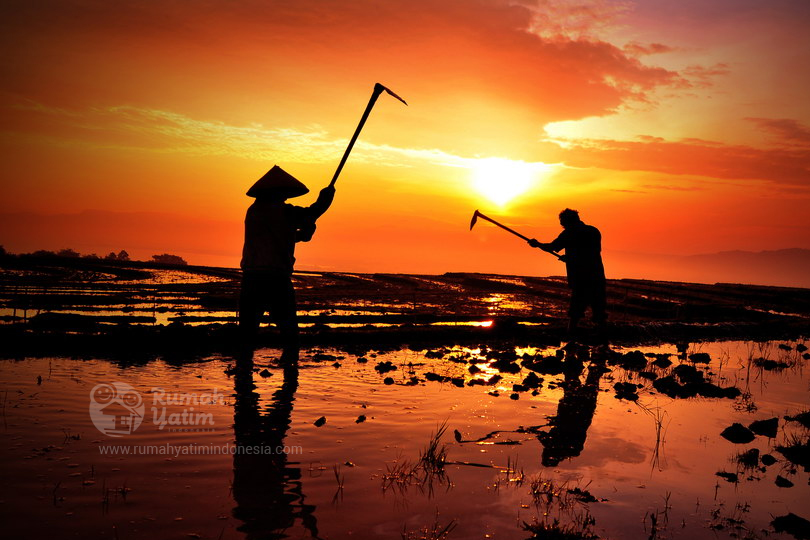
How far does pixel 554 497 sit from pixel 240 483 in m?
1.96

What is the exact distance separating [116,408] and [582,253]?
8352 millimetres

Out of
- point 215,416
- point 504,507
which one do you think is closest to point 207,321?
point 215,416

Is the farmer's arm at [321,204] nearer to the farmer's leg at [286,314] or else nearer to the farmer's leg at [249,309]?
the farmer's leg at [286,314]

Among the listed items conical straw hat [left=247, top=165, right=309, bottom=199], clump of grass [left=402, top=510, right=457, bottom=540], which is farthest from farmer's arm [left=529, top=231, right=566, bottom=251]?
clump of grass [left=402, top=510, right=457, bottom=540]

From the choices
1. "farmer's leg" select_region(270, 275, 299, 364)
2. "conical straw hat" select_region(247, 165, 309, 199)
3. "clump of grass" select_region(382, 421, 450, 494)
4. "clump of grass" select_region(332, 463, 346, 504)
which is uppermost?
"conical straw hat" select_region(247, 165, 309, 199)

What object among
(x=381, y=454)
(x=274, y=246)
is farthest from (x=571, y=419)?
(x=274, y=246)

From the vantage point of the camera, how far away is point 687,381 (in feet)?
27.4

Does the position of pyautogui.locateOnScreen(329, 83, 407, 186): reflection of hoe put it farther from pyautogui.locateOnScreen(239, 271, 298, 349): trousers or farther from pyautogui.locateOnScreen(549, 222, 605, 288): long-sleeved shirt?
pyautogui.locateOnScreen(549, 222, 605, 288): long-sleeved shirt

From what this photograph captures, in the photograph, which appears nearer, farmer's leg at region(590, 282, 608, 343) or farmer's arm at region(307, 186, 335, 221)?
farmer's arm at region(307, 186, 335, 221)

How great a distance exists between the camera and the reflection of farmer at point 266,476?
337cm

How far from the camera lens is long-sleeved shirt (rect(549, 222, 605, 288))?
11281mm

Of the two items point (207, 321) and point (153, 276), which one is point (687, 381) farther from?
point (153, 276)

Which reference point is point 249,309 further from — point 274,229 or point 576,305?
point 576,305

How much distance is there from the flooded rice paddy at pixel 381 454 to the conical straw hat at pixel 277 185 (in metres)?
2.08
